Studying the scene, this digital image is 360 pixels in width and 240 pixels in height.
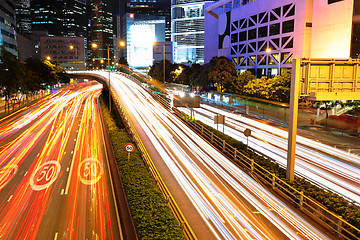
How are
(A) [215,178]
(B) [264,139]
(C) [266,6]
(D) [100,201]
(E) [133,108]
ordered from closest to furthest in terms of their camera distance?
(D) [100,201] → (A) [215,178] → (B) [264,139] → (E) [133,108] → (C) [266,6]

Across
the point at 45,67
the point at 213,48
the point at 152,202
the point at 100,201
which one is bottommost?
the point at 100,201

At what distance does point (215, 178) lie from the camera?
54.6 ft

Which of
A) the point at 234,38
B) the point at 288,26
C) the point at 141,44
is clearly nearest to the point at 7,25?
the point at 234,38

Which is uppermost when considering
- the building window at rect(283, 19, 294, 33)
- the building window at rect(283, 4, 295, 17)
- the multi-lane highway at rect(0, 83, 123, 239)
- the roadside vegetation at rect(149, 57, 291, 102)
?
the building window at rect(283, 4, 295, 17)

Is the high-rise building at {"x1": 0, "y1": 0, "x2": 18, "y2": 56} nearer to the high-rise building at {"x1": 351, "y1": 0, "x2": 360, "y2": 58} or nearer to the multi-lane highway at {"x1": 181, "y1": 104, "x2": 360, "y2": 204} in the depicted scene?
the multi-lane highway at {"x1": 181, "y1": 104, "x2": 360, "y2": 204}

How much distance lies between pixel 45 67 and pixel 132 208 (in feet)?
225

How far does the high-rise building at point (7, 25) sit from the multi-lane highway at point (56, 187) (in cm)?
5785

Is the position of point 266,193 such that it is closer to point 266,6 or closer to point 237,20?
point 266,6

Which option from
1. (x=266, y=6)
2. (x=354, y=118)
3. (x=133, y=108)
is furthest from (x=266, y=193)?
(x=266, y=6)

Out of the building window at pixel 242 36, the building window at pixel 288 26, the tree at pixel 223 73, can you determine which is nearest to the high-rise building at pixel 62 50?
the building window at pixel 242 36

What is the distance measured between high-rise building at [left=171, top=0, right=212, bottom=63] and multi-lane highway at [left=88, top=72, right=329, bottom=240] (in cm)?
12681

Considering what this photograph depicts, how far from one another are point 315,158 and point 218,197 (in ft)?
33.4

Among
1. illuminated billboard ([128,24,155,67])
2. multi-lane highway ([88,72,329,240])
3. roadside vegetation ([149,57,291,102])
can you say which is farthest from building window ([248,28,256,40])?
illuminated billboard ([128,24,155,67])

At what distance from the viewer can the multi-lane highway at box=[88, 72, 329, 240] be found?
11.1m
